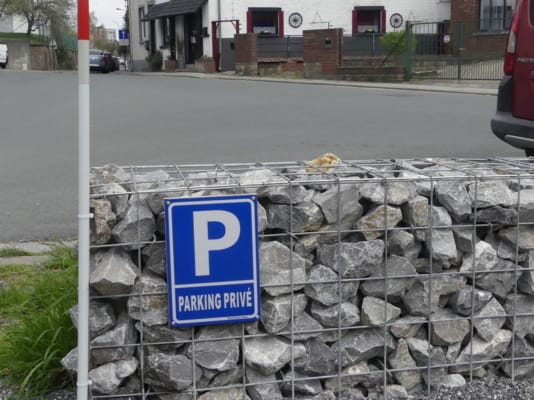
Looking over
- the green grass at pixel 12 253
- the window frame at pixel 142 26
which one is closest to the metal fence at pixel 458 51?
the window frame at pixel 142 26

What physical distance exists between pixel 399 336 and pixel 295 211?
2.32ft

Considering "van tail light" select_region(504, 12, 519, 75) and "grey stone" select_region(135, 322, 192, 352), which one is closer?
"grey stone" select_region(135, 322, 192, 352)

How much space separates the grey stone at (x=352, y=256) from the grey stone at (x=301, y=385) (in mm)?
446

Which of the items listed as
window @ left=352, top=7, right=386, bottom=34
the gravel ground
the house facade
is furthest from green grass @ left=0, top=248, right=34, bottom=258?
window @ left=352, top=7, right=386, bottom=34

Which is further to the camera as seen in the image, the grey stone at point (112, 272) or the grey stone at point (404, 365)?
the grey stone at point (404, 365)

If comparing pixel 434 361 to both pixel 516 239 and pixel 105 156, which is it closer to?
pixel 516 239

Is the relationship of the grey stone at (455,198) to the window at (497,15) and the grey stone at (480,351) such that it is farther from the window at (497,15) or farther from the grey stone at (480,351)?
the window at (497,15)

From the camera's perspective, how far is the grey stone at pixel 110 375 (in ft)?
9.86

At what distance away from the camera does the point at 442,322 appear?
331 cm

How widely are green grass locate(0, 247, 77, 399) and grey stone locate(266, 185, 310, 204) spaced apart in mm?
1050

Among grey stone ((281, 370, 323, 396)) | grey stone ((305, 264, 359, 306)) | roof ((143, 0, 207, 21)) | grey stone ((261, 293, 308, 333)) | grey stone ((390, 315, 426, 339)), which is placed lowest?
grey stone ((281, 370, 323, 396))

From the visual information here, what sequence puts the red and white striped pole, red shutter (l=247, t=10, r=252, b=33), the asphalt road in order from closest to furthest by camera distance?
the red and white striped pole, the asphalt road, red shutter (l=247, t=10, r=252, b=33)

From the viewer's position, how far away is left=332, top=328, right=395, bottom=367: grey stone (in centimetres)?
321

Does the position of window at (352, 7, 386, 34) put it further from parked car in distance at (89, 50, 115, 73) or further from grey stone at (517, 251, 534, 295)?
grey stone at (517, 251, 534, 295)
